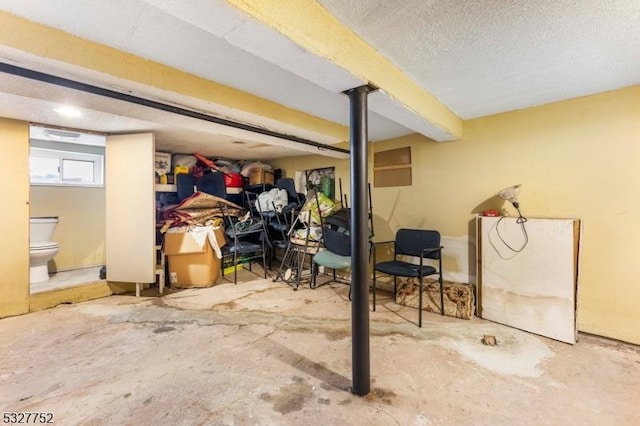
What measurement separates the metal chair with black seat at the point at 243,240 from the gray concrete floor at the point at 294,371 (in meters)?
1.34

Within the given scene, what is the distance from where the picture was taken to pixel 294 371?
1810mm

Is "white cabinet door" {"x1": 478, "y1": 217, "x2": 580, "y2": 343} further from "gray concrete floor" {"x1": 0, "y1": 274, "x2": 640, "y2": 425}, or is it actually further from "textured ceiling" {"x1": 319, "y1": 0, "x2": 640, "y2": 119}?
"textured ceiling" {"x1": 319, "y1": 0, "x2": 640, "y2": 119}

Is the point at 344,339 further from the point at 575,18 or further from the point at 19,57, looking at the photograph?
the point at 19,57

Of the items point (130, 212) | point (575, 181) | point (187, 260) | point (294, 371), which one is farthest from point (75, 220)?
point (575, 181)

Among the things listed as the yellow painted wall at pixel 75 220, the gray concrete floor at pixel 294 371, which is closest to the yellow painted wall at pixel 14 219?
the gray concrete floor at pixel 294 371

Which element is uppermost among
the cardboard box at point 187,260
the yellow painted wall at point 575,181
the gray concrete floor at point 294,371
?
the yellow painted wall at point 575,181

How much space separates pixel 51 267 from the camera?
3.60 m

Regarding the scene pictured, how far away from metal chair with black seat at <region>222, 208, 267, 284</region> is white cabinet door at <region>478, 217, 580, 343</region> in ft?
9.52

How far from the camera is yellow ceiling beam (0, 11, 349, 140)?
52.7 inches

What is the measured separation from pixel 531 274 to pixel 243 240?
12.6ft

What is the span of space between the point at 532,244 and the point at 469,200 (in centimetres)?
69

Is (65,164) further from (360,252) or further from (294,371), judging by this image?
(360,252)

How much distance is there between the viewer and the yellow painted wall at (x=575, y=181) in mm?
2105

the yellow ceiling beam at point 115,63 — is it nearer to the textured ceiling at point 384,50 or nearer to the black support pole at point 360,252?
the textured ceiling at point 384,50
